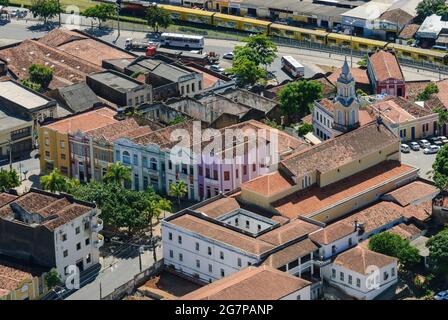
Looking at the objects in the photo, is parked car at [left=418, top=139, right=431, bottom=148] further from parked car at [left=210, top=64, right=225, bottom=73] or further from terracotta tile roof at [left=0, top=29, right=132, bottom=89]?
terracotta tile roof at [left=0, top=29, right=132, bottom=89]

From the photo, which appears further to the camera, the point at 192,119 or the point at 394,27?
the point at 394,27

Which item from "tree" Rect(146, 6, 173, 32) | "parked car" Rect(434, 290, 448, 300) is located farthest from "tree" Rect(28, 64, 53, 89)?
"parked car" Rect(434, 290, 448, 300)

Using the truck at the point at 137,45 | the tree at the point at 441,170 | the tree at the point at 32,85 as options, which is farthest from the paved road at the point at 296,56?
the tree at the point at 441,170

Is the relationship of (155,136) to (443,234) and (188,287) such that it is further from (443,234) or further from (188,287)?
(443,234)
